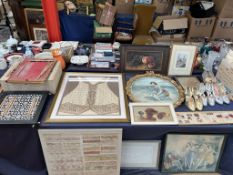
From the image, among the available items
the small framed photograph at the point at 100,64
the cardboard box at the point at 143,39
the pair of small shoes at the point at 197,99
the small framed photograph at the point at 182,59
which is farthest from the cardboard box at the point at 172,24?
the pair of small shoes at the point at 197,99

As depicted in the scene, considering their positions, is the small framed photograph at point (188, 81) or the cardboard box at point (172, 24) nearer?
the small framed photograph at point (188, 81)

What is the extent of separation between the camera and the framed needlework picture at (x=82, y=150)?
104 centimetres

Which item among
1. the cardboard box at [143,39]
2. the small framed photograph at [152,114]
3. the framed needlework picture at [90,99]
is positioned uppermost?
the cardboard box at [143,39]

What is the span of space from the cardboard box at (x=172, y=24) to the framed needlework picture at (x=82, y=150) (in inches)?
55.7

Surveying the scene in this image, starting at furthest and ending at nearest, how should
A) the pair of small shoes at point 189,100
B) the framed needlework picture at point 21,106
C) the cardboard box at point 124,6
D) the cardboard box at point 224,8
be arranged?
1. the cardboard box at point 124,6
2. the cardboard box at point 224,8
3. the pair of small shoes at point 189,100
4. the framed needlework picture at point 21,106

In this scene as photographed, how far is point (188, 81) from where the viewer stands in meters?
1.34

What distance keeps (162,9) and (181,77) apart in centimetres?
119

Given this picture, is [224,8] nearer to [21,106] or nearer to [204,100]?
[204,100]

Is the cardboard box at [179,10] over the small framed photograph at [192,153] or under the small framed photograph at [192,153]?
over

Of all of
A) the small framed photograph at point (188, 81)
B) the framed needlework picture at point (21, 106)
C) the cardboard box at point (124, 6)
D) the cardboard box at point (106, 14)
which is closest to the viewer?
the framed needlework picture at point (21, 106)

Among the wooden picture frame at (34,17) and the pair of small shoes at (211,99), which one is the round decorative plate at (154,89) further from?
the wooden picture frame at (34,17)

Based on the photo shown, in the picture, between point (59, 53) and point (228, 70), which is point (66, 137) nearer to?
point (59, 53)

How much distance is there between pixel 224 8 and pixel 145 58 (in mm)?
1171

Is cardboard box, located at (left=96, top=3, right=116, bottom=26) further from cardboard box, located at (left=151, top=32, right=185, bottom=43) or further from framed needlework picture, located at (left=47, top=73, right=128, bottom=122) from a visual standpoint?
framed needlework picture, located at (left=47, top=73, right=128, bottom=122)
